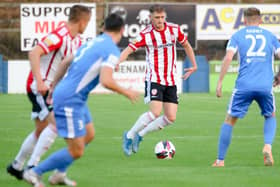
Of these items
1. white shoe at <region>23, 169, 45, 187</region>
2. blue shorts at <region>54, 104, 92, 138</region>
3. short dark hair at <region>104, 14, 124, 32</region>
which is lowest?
white shoe at <region>23, 169, 45, 187</region>

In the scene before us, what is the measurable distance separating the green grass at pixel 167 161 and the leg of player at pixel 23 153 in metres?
0.11

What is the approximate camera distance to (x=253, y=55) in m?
11.6

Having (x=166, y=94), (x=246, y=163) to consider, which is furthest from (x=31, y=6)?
(x=246, y=163)

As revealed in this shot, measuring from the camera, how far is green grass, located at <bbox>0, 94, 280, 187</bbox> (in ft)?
33.2

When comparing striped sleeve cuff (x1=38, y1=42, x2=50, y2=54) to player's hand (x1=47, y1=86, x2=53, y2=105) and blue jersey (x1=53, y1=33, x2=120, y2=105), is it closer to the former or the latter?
player's hand (x1=47, y1=86, x2=53, y2=105)

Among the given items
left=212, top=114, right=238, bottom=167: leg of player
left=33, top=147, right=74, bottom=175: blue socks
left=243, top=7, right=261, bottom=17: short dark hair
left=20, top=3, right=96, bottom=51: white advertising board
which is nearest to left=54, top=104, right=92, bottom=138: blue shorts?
left=33, top=147, right=74, bottom=175: blue socks

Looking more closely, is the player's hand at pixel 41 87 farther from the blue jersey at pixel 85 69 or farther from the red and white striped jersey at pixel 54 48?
the blue jersey at pixel 85 69

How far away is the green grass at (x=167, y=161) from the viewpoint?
1011 cm

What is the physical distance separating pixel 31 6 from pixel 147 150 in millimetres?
19825

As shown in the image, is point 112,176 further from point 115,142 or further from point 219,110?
point 219,110

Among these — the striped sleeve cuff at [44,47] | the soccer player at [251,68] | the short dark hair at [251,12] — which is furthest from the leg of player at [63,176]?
the short dark hair at [251,12]

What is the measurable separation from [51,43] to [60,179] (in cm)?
149

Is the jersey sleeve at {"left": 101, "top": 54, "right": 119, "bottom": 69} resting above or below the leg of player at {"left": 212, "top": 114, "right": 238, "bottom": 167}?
above

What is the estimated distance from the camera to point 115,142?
A: 48.7ft
